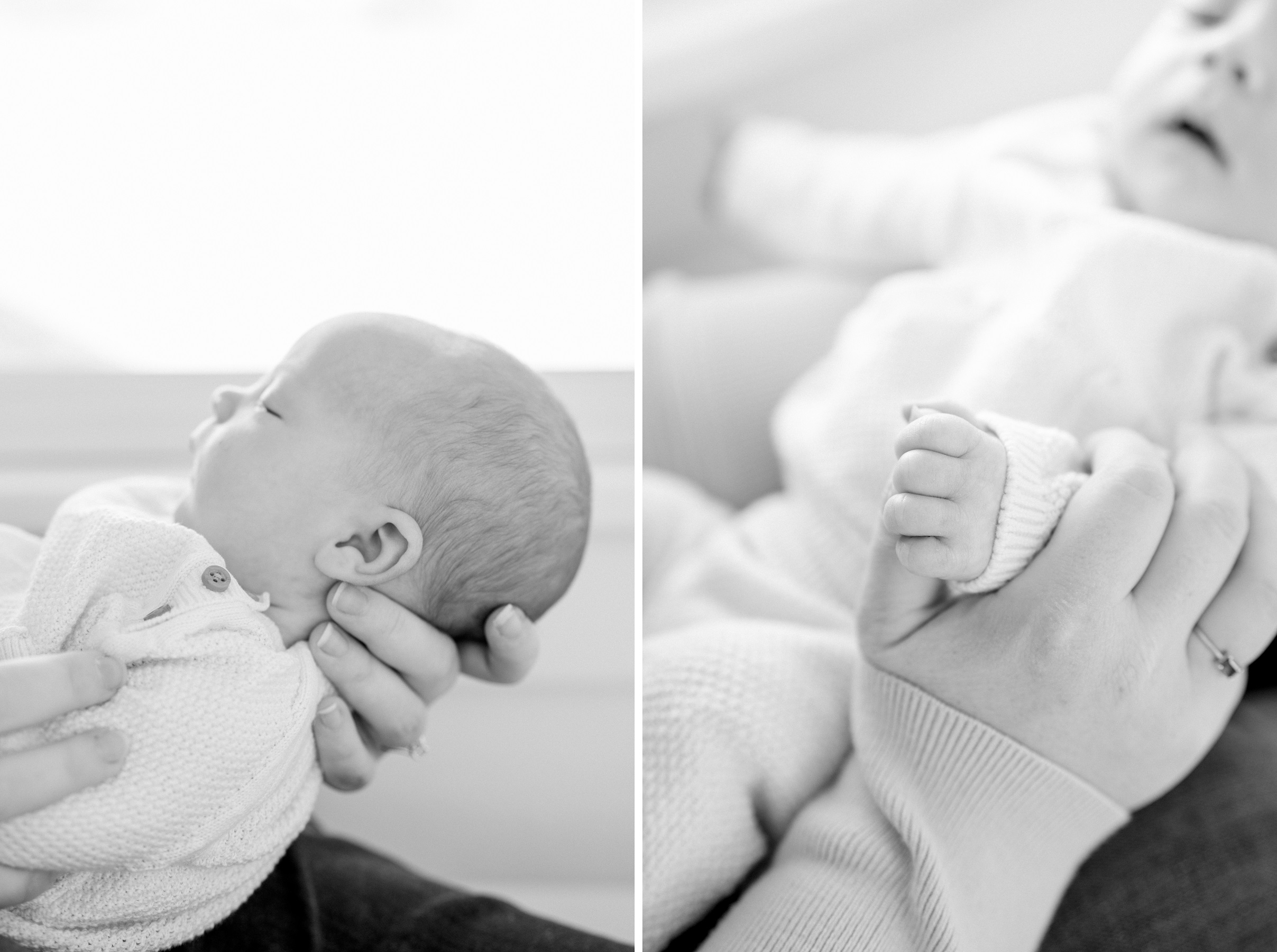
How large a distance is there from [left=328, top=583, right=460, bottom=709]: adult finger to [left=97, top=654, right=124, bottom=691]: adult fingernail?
0.12 m

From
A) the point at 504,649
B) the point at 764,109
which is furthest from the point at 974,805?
the point at 764,109

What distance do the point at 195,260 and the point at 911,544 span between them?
63 cm

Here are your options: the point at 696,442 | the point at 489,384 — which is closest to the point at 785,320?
the point at 696,442

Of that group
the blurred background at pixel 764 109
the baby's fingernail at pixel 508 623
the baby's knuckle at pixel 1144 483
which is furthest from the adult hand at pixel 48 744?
the blurred background at pixel 764 109

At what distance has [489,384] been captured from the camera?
0.69 metres

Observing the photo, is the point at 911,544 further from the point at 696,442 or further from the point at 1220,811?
the point at 696,442

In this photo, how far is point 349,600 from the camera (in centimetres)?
66

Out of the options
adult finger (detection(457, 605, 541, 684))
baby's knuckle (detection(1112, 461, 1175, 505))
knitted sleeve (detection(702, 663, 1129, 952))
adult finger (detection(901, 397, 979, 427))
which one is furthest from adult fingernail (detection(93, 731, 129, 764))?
baby's knuckle (detection(1112, 461, 1175, 505))

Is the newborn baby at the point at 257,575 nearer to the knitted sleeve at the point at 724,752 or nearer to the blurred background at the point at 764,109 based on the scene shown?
the knitted sleeve at the point at 724,752

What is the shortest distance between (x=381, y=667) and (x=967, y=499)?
37 cm

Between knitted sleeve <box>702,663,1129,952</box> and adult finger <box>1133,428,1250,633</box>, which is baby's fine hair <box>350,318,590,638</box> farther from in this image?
adult finger <box>1133,428,1250,633</box>

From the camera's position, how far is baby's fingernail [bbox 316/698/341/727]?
2.18 ft

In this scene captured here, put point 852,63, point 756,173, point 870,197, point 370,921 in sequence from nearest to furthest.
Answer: point 370,921, point 870,197, point 756,173, point 852,63

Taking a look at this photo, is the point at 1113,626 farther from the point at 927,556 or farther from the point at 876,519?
the point at 876,519
